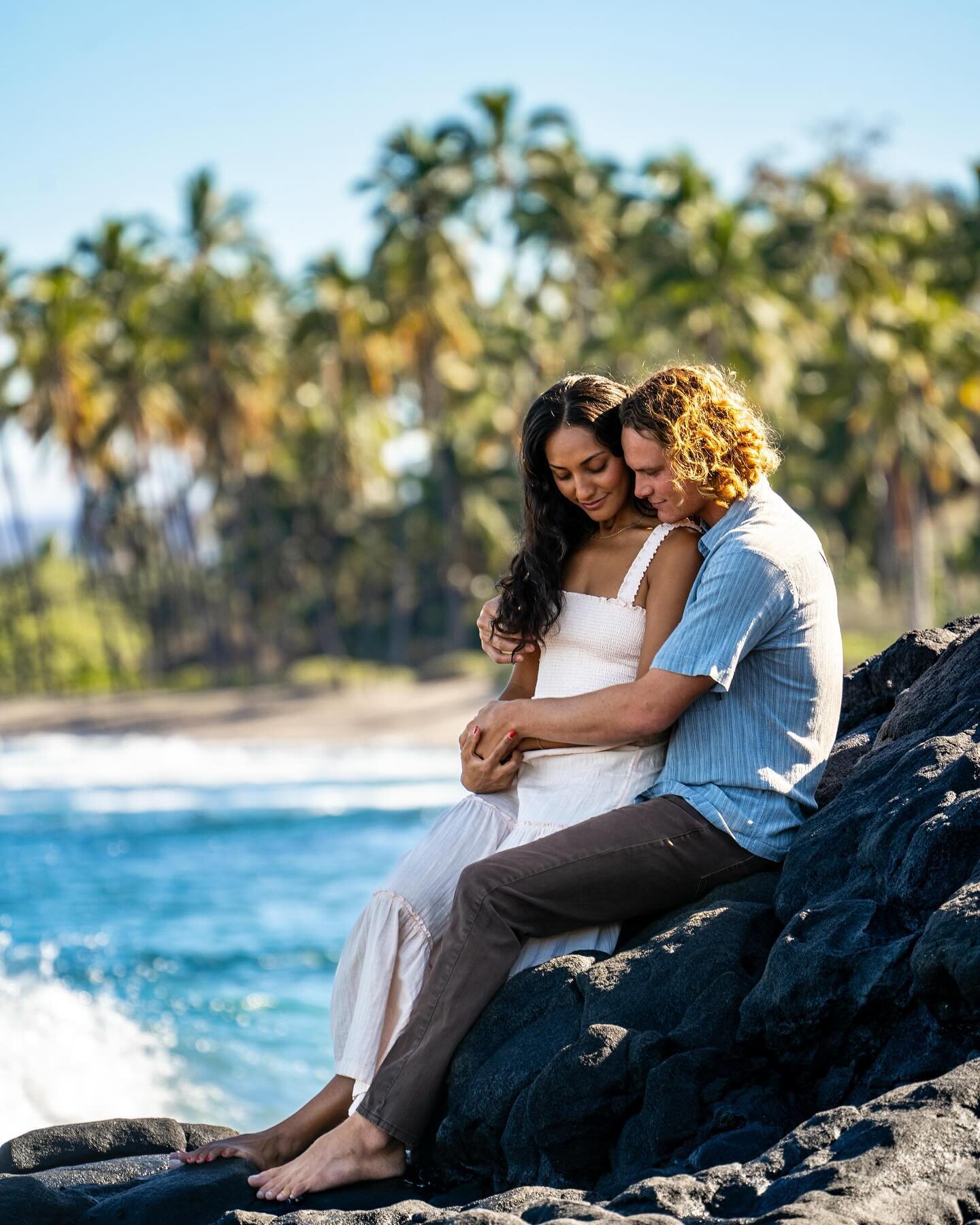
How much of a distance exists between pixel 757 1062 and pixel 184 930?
35.6 feet

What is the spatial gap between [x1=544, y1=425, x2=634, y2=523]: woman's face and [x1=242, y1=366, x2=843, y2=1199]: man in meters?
0.19

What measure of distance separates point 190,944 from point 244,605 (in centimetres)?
3573

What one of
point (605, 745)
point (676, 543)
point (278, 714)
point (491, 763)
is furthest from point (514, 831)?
point (278, 714)

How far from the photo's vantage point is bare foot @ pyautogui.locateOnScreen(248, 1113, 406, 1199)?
358 cm

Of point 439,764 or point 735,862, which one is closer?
point 735,862

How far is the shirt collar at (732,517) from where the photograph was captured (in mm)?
3914

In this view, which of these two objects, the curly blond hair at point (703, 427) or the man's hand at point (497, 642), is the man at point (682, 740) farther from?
the man's hand at point (497, 642)

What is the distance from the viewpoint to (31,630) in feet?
189

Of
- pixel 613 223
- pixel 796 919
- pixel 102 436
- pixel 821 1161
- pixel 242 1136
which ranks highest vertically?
pixel 613 223

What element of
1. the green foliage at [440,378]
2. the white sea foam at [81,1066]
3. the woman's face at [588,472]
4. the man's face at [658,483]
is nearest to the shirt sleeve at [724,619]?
the man's face at [658,483]

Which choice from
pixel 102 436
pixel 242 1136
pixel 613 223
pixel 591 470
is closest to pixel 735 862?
pixel 591 470

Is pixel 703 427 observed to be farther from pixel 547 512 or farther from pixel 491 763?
pixel 491 763

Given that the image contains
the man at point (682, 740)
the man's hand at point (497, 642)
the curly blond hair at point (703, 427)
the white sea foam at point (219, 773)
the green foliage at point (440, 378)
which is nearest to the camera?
the man at point (682, 740)

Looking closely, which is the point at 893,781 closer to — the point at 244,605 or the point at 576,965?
the point at 576,965
